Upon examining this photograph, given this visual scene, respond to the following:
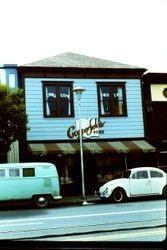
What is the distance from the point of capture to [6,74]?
18562mm

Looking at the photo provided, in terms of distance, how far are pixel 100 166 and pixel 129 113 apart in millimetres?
2919

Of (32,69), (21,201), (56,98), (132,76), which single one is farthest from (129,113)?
(21,201)

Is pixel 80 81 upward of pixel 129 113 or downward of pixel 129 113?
upward

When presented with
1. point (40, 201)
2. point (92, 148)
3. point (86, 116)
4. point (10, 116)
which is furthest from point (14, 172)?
point (86, 116)

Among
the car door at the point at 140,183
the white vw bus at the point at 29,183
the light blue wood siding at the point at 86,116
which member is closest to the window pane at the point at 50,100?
the light blue wood siding at the point at 86,116

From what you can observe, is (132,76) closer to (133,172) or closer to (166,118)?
(166,118)

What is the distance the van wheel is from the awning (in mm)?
2262

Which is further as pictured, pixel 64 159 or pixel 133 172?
pixel 64 159

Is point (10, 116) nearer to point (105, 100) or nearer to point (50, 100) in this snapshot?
point (50, 100)

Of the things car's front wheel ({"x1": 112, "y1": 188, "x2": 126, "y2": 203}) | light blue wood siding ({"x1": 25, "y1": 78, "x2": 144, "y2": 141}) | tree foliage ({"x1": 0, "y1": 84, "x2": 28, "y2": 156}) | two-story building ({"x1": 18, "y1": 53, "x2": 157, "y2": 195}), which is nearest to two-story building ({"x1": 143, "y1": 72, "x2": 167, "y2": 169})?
two-story building ({"x1": 18, "y1": 53, "x2": 157, "y2": 195})

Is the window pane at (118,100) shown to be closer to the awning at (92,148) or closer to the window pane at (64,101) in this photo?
the awning at (92,148)

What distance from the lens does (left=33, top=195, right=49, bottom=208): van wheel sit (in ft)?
49.6

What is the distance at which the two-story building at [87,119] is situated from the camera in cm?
1820

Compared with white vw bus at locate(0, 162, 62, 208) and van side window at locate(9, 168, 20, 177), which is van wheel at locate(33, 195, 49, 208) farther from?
van side window at locate(9, 168, 20, 177)
